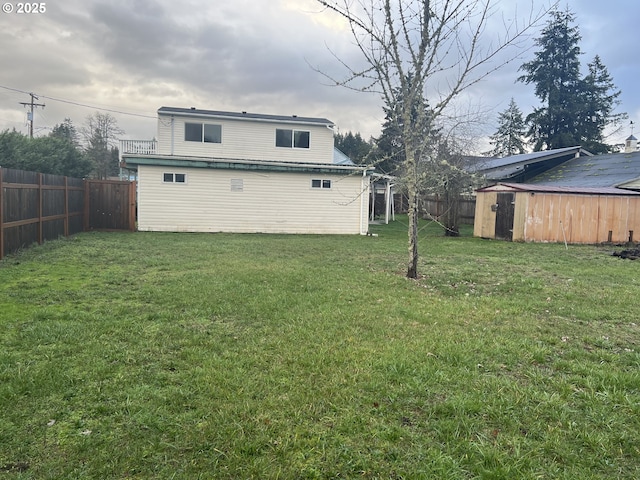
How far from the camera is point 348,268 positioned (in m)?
8.83

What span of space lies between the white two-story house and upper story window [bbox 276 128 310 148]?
0.04 metres

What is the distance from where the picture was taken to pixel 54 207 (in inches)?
477

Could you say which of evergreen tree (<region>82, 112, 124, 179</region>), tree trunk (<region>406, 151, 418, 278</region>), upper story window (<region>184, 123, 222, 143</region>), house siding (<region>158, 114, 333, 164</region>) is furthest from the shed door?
evergreen tree (<region>82, 112, 124, 179</region>)

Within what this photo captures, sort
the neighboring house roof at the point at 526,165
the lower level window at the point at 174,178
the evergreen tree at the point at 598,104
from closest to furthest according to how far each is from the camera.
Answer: the lower level window at the point at 174,178 → the neighboring house roof at the point at 526,165 → the evergreen tree at the point at 598,104

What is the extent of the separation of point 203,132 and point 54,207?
7.70 meters

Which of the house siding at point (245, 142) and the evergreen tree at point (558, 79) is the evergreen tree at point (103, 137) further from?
the evergreen tree at point (558, 79)

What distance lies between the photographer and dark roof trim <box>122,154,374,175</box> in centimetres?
1611

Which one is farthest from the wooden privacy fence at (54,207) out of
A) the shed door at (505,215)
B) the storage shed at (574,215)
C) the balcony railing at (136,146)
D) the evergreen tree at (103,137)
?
the evergreen tree at (103,137)

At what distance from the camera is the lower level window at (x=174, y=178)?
652 inches

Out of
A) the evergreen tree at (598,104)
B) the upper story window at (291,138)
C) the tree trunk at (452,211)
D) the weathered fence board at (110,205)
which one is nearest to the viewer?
the weathered fence board at (110,205)

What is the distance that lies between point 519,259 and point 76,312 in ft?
32.2

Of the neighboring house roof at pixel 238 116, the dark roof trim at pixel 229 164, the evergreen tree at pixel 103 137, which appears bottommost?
the dark roof trim at pixel 229 164

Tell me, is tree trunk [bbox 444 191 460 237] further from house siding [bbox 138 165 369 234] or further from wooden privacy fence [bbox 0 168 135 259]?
wooden privacy fence [bbox 0 168 135 259]

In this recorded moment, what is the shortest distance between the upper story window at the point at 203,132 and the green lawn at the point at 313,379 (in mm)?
12177
